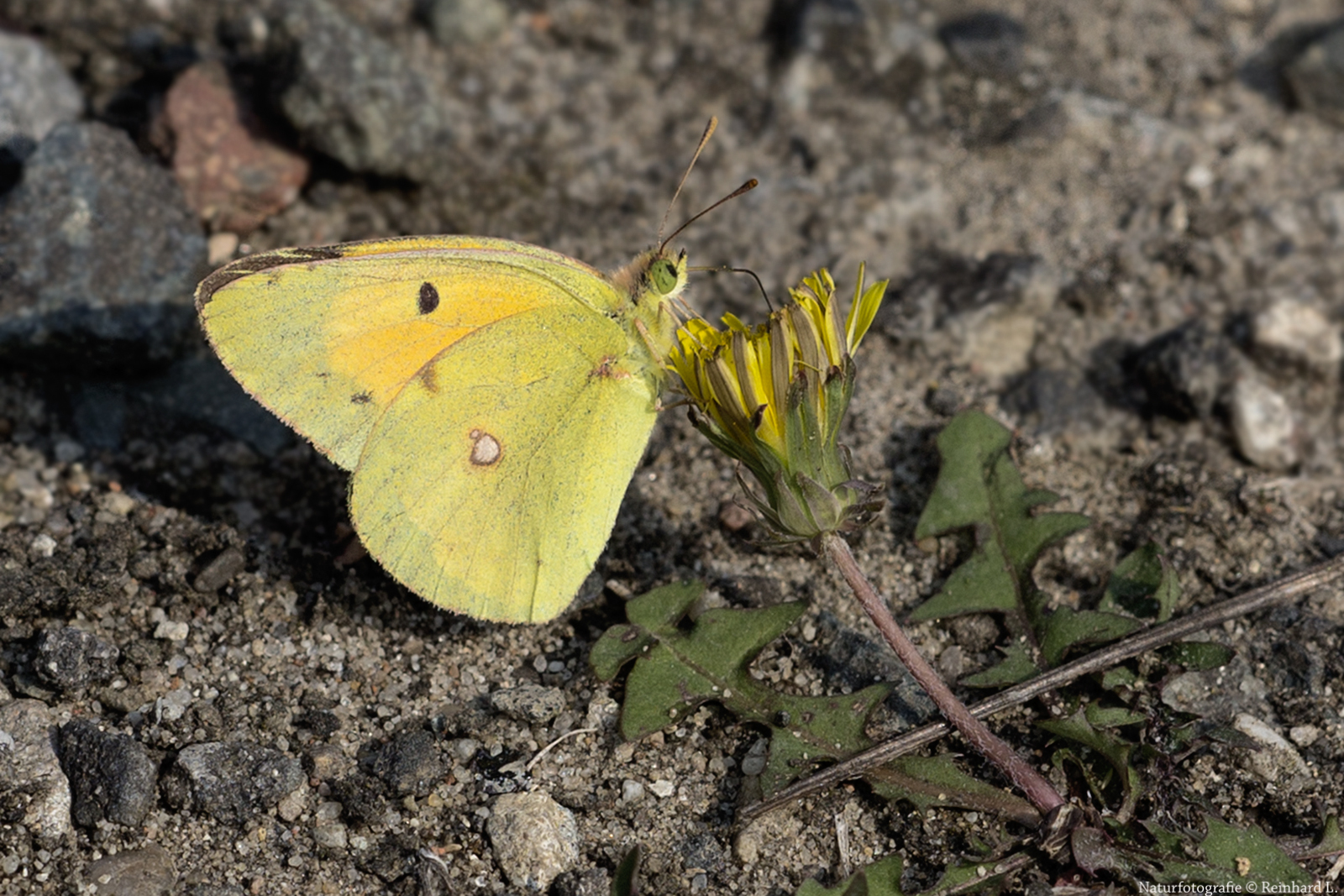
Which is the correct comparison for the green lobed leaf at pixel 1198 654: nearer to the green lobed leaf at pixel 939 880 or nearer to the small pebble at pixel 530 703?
Answer: the green lobed leaf at pixel 939 880

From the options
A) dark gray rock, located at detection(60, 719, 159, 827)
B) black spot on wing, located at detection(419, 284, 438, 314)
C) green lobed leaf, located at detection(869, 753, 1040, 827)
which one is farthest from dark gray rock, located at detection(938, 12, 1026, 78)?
dark gray rock, located at detection(60, 719, 159, 827)

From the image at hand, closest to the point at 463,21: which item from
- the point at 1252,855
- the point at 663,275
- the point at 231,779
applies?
the point at 663,275

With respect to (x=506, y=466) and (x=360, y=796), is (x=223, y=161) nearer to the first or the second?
(x=506, y=466)

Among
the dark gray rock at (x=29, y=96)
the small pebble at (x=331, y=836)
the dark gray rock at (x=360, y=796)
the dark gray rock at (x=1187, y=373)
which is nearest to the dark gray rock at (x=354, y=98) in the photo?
the dark gray rock at (x=29, y=96)

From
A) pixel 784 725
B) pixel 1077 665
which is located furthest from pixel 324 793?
pixel 1077 665

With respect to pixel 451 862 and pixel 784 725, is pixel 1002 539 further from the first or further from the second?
pixel 451 862
